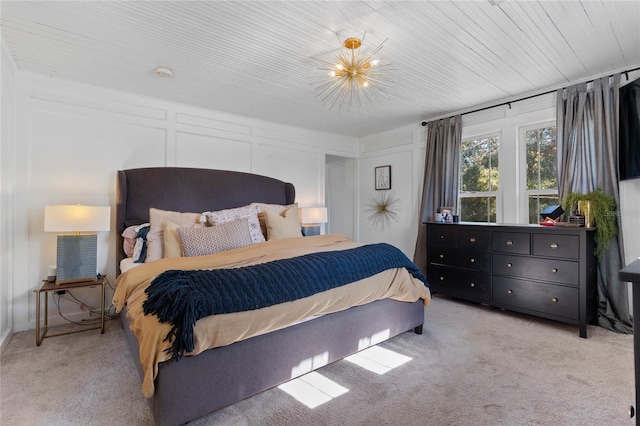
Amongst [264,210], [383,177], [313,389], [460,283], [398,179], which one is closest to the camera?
[313,389]

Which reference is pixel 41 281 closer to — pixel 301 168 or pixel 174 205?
pixel 174 205

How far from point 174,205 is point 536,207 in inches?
161

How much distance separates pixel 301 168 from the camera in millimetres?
4906

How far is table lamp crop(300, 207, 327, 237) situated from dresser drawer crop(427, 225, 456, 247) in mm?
1448

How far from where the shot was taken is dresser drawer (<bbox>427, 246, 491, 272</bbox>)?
11.2ft

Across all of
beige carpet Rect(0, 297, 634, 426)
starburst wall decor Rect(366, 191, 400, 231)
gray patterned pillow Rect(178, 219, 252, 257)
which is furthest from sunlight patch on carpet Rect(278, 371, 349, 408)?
starburst wall decor Rect(366, 191, 400, 231)

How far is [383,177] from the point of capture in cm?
521

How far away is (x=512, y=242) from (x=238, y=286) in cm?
283

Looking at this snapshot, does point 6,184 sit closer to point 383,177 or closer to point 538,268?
point 383,177

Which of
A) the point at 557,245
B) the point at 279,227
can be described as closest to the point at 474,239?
the point at 557,245

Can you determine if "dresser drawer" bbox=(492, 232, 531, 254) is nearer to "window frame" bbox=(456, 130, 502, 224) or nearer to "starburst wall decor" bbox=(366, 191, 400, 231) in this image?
"window frame" bbox=(456, 130, 502, 224)

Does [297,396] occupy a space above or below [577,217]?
below

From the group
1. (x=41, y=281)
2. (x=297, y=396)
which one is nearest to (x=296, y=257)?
(x=297, y=396)

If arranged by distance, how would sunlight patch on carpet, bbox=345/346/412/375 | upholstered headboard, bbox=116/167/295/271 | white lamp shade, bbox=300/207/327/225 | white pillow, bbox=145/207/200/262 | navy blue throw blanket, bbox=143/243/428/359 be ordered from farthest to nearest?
white lamp shade, bbox=300/207/327/225 → upholstered headboard, bbox=116/167/295/271 → white pillow, bbox=145/207/200/262 → sunlight patch on carpet, bbox=345/346/412/375 → navy blue throw blanket, bbox=143/243/428/359
